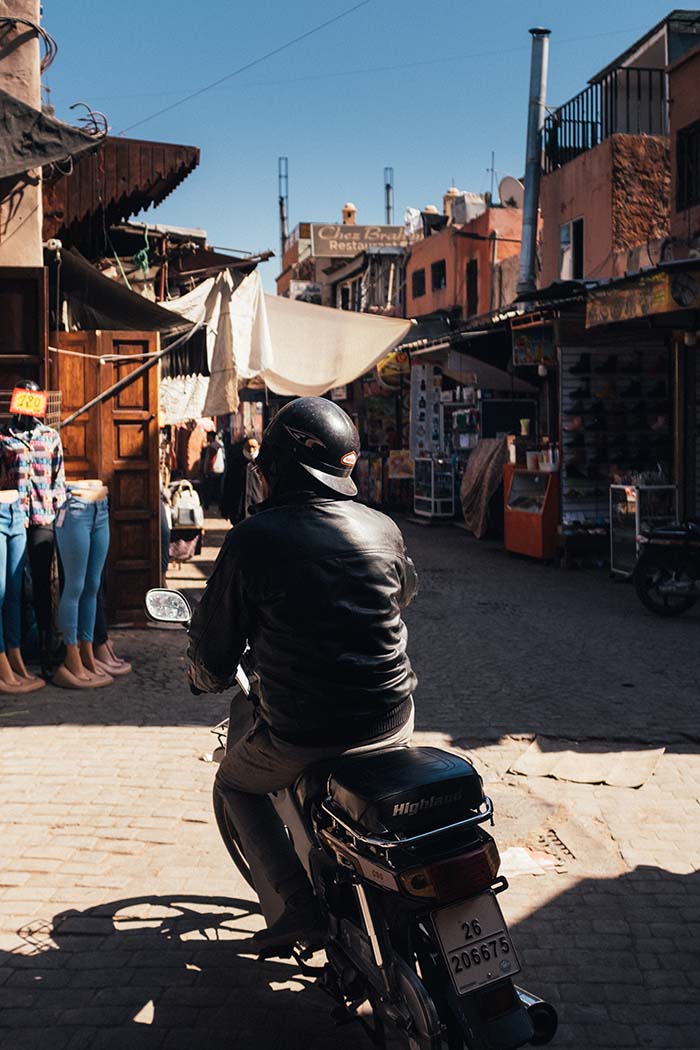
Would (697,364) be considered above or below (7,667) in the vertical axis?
above

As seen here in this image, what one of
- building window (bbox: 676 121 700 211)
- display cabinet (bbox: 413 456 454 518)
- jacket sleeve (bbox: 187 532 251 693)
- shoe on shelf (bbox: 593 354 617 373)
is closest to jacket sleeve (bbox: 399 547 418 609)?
jacket sleeve (bbox: 187 532 251 693)

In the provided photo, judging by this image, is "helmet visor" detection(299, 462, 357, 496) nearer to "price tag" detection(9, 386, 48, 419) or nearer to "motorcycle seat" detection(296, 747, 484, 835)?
"motorcycle seat" detection(296, 747, 484, 835)

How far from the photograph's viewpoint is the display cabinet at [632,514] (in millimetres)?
13672

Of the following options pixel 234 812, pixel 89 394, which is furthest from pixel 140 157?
pixel 234 812

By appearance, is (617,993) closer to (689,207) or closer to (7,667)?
(7,667)

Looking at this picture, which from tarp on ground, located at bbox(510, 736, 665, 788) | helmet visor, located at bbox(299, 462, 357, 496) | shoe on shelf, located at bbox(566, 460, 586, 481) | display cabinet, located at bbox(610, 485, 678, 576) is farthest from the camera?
shoe on shelf, located at bbox(566, 460, 586, 481)

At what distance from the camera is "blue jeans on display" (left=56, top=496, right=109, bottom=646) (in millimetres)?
7660

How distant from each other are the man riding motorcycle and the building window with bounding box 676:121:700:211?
52.5 ft

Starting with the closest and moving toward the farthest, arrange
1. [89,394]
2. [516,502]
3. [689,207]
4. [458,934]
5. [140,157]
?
[458,934] → [89,394] → [140,157] → [516,502] → [689,207]

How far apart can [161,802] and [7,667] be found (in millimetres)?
2706

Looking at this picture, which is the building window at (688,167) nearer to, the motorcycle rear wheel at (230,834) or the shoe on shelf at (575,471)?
the shoe on shelf at (575,471)

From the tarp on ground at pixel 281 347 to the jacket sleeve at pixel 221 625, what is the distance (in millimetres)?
9978

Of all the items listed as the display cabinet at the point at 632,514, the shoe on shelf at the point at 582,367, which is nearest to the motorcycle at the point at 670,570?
the display cabinet at the point at 632,514

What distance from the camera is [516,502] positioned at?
16.5 m
